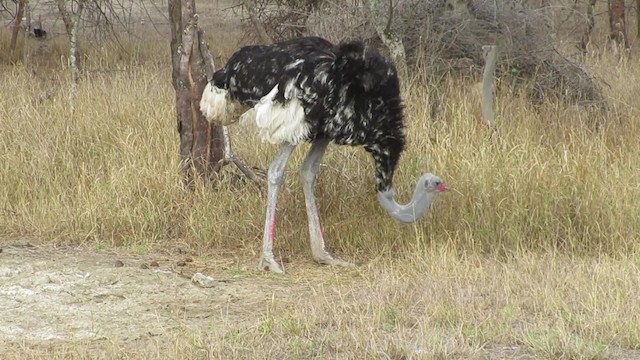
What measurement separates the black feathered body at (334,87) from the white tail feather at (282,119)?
0.03 m

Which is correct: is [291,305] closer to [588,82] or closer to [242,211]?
[242,211]

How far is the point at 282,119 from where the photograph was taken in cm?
666

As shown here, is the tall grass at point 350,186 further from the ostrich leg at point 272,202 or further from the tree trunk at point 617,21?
the tree trunk at point 617,21

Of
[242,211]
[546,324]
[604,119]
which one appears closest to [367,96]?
[242,211]

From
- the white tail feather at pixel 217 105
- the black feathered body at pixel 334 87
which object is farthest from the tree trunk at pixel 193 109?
the black feathered body at pixel 334 87

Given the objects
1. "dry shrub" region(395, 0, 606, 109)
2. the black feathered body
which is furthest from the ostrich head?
"dry shrub" region(395, 0, 606, 109)

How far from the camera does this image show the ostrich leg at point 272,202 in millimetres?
6969

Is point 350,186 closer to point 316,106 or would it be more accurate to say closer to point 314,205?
point 314,205

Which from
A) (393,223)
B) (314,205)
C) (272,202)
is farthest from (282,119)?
(393,223)

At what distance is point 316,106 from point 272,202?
723 millimetres

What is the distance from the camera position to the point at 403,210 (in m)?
6.93

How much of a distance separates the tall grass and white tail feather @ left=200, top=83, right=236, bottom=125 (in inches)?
31.6

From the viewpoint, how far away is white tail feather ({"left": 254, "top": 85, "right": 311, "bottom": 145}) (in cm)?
665

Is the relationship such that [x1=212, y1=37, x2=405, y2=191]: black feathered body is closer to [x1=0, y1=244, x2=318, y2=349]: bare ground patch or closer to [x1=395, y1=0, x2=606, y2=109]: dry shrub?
[x1=0, y1=244, x2=318, y2=349]: bare ground patch
